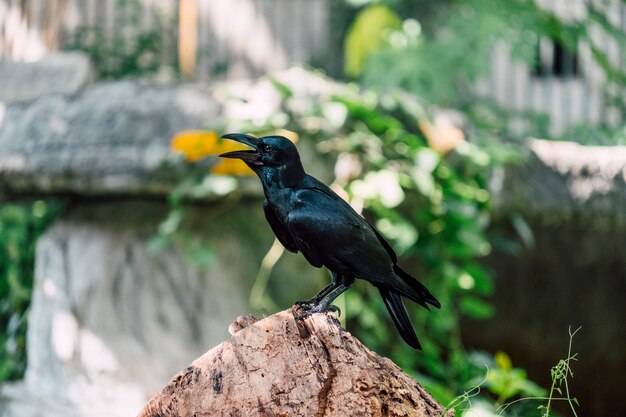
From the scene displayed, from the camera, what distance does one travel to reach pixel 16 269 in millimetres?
4633

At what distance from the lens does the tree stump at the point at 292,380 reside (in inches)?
68.0

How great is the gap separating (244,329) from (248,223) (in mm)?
2063

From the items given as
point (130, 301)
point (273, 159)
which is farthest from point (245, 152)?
point (130, 301)

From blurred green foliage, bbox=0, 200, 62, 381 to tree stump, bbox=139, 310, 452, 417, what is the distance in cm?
291

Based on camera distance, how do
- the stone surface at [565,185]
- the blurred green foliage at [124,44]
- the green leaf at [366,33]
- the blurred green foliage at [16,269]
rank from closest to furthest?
the stone surface at [565,185] < the blurred green foliage at [16,269] < the blurred green foliage at [124,44] < the green leaf at [366,33]

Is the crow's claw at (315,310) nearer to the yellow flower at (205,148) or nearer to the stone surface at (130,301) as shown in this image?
the yellow flower at (205,148)

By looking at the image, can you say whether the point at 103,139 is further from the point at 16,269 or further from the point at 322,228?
the point at 322,228

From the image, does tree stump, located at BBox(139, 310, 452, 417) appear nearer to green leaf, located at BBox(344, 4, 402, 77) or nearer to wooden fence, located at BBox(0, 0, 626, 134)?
wooden fence, located at BBox(0, 0, 626, 134)

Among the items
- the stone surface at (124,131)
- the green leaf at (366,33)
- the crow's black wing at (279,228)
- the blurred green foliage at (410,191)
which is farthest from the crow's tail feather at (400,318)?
the green leaf at (366,33)

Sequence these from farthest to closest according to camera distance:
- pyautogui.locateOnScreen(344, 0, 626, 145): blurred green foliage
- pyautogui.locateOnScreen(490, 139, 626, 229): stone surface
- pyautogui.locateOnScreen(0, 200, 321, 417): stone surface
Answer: pyautogui.locateOnScreen(344, 0, 626, 145): blurred green foliage, pyautogui.locateOnScreen(490, 139, 626, 229): stone surface, pyautogui.locateOnScreen(0, 200, 321, 417): stone surface

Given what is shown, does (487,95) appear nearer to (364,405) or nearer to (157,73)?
(157,73)

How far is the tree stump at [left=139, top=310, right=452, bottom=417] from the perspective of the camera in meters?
1.73

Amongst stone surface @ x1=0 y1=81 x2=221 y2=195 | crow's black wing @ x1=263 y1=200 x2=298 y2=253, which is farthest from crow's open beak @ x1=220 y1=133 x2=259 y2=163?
stone surface @ x1=0 y1=81 x2=221 y2=195

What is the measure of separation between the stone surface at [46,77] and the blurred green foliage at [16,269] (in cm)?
58
